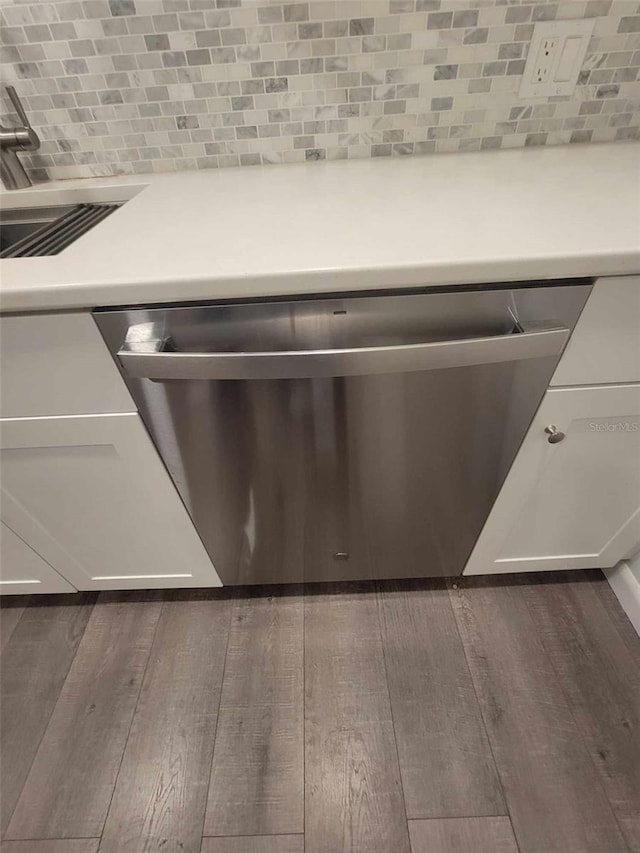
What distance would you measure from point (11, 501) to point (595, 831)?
132 cm

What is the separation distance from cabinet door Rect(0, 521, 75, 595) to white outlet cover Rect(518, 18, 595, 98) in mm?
1493

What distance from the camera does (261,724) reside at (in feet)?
3.25

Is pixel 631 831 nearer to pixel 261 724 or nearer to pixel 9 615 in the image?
pixel 261 724

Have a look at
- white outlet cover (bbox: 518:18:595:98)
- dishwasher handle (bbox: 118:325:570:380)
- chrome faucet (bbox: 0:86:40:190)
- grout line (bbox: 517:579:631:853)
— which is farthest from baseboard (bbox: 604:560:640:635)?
chrome faucet (bbox: 0:86:40:190)

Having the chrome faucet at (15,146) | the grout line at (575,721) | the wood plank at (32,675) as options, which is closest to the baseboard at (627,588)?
the grout line at (575,721)

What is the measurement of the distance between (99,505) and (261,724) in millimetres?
616

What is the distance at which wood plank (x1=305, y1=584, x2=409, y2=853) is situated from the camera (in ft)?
2.79

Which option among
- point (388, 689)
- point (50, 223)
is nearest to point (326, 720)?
point (388, 689)

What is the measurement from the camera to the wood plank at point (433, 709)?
0.88 meters

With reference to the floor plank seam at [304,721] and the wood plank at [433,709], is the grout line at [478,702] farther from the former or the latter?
the floor plank seam at [304,721]

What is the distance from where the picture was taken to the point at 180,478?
0.84 metres

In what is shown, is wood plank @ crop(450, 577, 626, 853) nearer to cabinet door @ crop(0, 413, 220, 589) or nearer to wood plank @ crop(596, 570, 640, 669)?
wood plank @ crop(596, 570, 640, 669)

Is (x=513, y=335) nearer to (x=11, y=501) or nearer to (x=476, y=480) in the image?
(x=476, y=480)

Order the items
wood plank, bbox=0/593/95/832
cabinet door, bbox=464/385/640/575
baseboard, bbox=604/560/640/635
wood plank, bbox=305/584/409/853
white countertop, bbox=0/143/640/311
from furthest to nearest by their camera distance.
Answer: baseboard, bbox=604/560/640/635
wood plank, bbox=0/593/95/832
wood plank, bbox=305/584/409/853
cabinet door, bbox=464/385/640/575
white countertop, bbox=0/143/640/311
